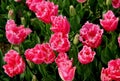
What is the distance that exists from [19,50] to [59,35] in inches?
19.4

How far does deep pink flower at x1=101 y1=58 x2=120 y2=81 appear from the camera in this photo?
74.1 inches

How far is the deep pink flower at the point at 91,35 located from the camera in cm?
207

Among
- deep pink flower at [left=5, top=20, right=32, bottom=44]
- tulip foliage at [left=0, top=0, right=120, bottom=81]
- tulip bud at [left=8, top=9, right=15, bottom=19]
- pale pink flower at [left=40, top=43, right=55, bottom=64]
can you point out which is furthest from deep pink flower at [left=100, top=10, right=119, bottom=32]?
tulip bud at [left=8, top=9, right=15, bottom=19]

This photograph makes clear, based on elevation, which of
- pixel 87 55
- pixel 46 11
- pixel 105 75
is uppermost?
pixel 46 11

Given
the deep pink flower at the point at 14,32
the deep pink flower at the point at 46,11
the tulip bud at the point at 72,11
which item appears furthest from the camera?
the tulip bud at the point at 72,11

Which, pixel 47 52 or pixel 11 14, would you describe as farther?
pixel 11 14

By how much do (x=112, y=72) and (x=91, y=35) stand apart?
34 centimetres

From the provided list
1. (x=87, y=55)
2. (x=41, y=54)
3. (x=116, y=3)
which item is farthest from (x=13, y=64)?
(x=116, y=3)

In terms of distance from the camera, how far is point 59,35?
6.73 ft

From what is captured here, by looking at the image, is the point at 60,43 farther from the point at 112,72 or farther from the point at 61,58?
the point at 112,72

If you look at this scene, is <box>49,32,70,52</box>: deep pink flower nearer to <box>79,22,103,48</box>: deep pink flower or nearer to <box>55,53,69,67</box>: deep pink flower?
<box>55,53,69,67</box>: deep pink flower

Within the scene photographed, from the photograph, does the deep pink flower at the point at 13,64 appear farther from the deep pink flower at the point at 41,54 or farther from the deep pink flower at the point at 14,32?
the deep pink flower at the point at 14,32

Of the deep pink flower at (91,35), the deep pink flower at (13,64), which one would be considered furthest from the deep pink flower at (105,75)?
the deep pink flower at (13,64)

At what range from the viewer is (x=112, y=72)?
1.88 meters
